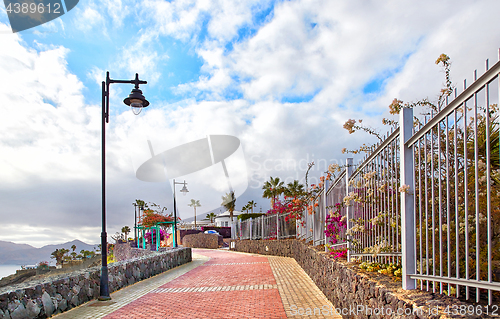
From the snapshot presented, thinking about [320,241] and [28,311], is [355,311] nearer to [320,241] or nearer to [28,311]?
[28,311]

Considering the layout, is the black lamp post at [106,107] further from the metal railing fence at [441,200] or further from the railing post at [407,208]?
the railing post at [407,208]

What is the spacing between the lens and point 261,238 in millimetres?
21500

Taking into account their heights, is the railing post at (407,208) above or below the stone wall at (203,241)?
above

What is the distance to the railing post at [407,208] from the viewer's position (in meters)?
3.22

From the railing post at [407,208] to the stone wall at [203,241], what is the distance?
1166 inches

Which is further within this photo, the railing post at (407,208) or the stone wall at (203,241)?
the stone wall at (203,241)

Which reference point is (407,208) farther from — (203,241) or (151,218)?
(203,241)

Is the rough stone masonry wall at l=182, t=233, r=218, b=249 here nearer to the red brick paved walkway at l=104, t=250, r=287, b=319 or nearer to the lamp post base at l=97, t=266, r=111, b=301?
the red brick paved walkway at l=104, t=250, r=287, b=319

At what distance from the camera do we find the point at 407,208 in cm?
326

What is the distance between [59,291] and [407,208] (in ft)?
19.7

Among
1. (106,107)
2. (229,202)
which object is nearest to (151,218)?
(106,107)

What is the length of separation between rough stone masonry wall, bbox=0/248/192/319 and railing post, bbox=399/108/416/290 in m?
5.32

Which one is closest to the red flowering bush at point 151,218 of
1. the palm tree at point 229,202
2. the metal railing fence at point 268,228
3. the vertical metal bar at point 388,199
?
the metal railing fence at point 268,228

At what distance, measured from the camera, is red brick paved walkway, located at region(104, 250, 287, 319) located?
568 centimetres
